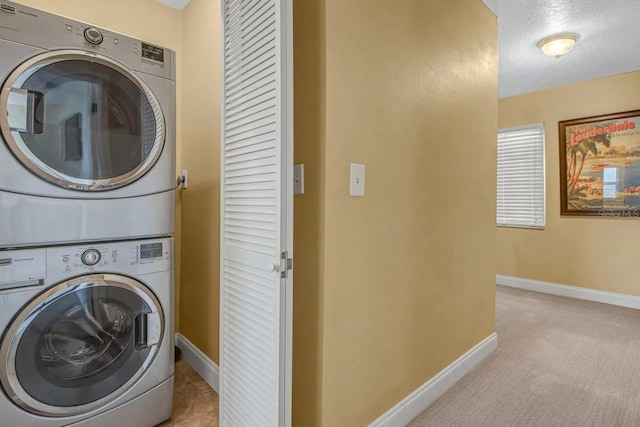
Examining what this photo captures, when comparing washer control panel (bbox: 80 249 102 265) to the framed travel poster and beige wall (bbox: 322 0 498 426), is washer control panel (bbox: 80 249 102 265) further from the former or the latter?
the framed travel poster

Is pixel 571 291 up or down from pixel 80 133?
down

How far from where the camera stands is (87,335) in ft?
4.62

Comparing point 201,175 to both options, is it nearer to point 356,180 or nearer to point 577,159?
point 356,180

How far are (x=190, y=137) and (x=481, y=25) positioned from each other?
2185mm

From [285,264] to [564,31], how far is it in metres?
3.08

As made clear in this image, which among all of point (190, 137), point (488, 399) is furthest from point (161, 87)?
point (488, 399)

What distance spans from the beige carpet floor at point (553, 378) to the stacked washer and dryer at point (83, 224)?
4.86ft

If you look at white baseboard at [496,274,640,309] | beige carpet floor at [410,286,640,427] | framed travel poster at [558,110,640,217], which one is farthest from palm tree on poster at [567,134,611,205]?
beige carpet floor at [410,286,640,427]

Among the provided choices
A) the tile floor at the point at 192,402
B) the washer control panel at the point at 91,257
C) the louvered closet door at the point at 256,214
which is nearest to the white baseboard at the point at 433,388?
the louvered closet door at the point at 256,214

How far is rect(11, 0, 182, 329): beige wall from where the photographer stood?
2.03 metres

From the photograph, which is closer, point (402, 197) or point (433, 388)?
point (402, 197)

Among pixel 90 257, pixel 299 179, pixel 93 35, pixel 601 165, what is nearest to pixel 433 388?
pixel 299 179

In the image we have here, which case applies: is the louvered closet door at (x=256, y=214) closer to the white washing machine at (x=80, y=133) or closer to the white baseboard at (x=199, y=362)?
the white washing machine at (x=80, y=133)

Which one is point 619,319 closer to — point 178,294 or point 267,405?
point 267,405
